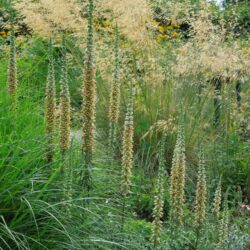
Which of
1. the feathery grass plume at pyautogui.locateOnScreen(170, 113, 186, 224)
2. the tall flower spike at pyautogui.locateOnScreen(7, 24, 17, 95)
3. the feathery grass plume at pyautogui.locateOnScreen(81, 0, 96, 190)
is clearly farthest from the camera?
the tall flower spike at pyautogui.locateOnScreen(7, 24, 17, 95)

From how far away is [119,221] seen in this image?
3.99m

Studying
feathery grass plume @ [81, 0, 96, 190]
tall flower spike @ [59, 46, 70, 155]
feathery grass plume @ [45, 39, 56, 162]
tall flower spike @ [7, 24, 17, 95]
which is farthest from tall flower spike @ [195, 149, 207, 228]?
tall flower spike @ [7, 24, 17, 95]

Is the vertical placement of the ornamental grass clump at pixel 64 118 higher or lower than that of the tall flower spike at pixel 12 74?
lower

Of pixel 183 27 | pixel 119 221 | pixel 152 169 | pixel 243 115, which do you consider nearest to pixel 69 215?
pixel 119 221

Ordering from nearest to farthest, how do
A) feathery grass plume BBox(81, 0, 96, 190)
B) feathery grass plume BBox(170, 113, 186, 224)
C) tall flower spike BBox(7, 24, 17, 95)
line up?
feathery grass plume BBox(81, 0, 96, 190)
feathery grass plume BBox(170, 113, 186, 224)
tall flower spike BBox(7, 24, 17, 95)

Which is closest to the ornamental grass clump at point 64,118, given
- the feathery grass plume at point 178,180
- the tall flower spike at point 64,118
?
the tall flower spike at point 64,118

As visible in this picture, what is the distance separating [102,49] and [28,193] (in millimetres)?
5219

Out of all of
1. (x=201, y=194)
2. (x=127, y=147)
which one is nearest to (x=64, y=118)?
(x=127, y=147)

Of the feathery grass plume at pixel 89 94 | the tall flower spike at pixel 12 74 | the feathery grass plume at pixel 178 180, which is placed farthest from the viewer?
the tall flower spike at pixel 12 74

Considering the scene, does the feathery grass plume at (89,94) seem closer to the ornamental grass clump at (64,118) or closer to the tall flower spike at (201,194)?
the ornamental grass clump at (64,118)

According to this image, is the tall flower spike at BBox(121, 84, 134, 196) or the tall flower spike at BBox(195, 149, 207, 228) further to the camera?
Result: the tall flower spike at BBox(195, 149, 207, 228)

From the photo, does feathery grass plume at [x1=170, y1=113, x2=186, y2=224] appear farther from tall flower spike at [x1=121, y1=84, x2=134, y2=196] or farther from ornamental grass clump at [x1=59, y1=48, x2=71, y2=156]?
ornamental grass clump at [x1=59, y1=48, x2=71, y2=156]

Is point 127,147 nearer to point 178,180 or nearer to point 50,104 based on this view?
point 178,180

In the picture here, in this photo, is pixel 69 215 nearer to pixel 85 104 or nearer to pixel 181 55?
pixel 85 104
